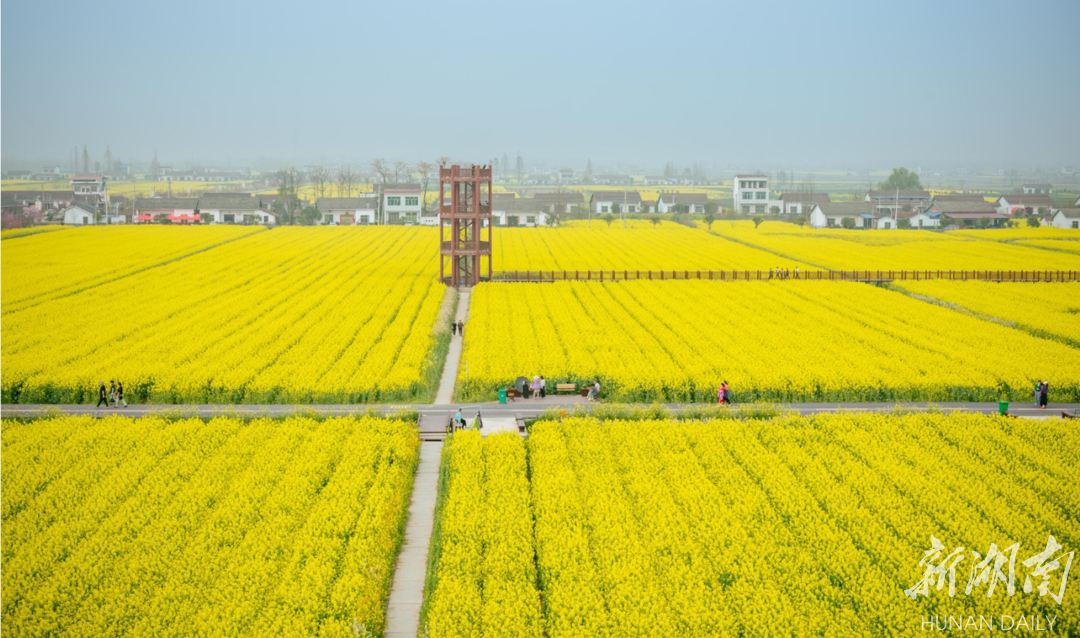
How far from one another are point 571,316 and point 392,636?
30.1 metres

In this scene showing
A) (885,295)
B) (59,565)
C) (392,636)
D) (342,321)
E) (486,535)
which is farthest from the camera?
(885,295)

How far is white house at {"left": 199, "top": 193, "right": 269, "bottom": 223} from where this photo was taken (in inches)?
4902

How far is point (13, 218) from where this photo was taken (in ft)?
373

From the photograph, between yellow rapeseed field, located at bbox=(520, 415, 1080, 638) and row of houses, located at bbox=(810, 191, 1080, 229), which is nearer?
yellow rapeseed field, located at bbox=(520, 415, 1080, 638)

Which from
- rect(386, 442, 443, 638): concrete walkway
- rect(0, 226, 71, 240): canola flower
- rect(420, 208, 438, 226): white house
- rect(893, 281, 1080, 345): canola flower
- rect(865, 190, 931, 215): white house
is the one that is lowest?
rect(386, 442, 443, 638): concrete walkway

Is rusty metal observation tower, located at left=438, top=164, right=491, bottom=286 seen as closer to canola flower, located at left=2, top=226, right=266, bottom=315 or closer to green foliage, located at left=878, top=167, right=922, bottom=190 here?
canola flower, located at left=2, top=226, right=266, bottom=315

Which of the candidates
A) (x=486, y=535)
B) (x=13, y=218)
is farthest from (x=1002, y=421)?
(x=13, y=218)

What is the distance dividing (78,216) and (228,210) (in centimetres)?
1800

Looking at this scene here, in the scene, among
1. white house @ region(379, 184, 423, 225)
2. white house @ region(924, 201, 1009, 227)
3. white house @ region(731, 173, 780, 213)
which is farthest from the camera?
white house @ region(731, 173, 780, 213)

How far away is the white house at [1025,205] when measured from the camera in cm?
13525

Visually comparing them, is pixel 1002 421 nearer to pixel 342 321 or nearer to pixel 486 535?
pixel 486 535

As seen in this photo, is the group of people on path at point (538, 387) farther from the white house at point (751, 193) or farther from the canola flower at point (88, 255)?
the white house at point (751, 193)

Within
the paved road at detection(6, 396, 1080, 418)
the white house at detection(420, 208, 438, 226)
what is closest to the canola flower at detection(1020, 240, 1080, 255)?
the paved road at detection(6, 396, 1080, 418)

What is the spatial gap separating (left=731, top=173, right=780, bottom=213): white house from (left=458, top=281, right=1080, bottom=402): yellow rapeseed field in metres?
93.1
